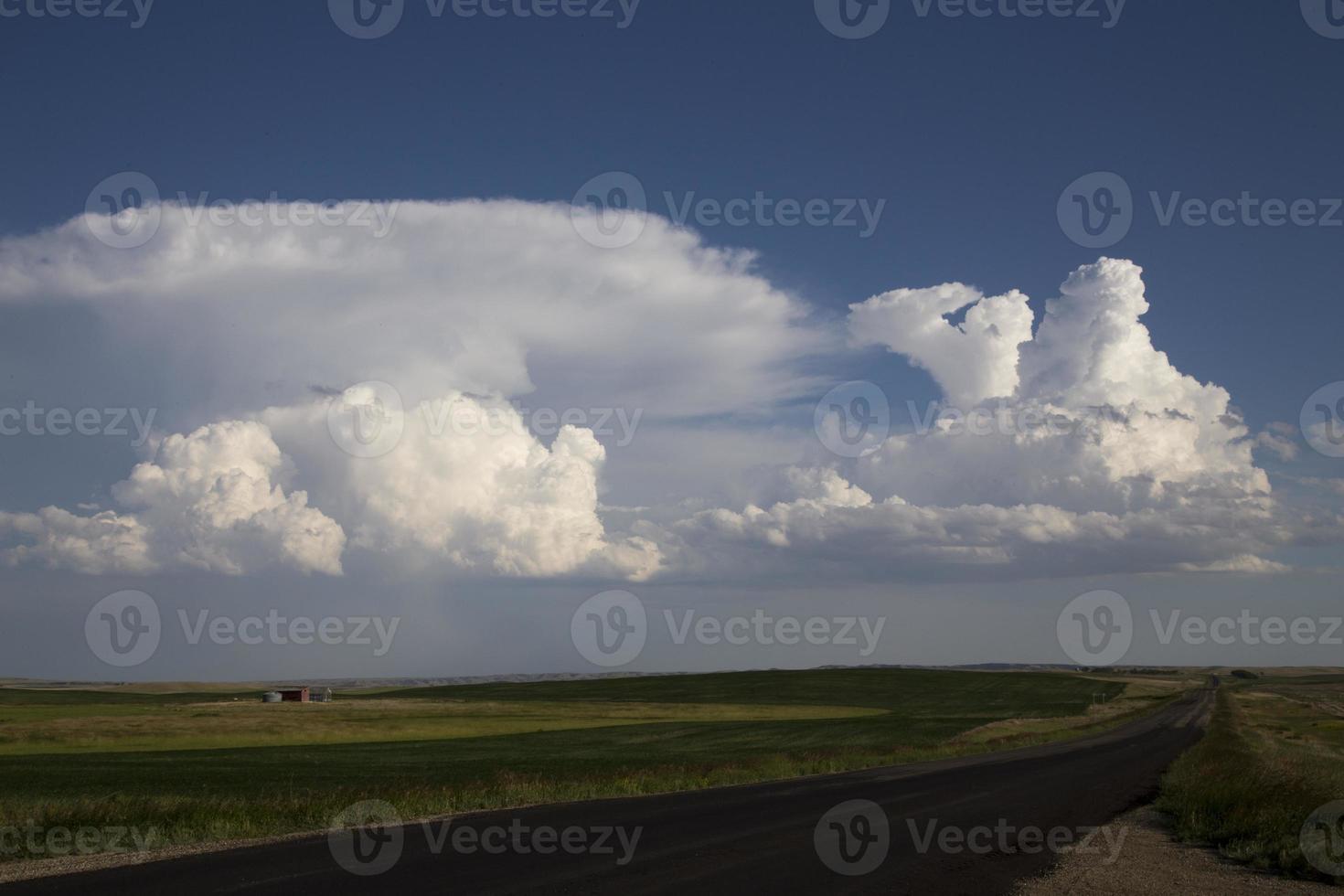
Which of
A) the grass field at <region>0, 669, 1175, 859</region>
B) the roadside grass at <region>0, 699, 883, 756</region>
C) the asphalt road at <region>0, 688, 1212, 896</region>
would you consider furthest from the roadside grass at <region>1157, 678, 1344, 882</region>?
the roadside grass at <region>0, 699, 883, 756</region>

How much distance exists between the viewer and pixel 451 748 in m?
60.1

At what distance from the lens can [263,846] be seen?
17297mm

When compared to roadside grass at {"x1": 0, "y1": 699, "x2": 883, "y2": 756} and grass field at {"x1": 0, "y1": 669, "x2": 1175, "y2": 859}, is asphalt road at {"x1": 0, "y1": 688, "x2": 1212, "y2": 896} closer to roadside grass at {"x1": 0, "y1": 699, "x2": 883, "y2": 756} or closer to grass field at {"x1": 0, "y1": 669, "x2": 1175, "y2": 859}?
grass field at {"x1": 0, "y1": 669, "x2": 1175, "y2": 859}

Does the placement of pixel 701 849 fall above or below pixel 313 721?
above

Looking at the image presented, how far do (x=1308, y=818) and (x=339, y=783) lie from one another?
29.9 metres

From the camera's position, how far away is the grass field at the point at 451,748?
23.9 metres

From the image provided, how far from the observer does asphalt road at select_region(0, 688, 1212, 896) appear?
1406cm

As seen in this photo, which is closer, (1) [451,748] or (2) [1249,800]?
(2) [1249,800]

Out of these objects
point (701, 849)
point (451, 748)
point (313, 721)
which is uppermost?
point (701, 849)

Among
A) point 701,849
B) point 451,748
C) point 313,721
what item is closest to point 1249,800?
point 701,849

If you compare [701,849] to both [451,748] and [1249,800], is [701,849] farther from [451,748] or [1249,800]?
[451,748]

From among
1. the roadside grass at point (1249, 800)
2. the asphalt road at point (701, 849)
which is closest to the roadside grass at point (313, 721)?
the asphalt road at point (701, 849)

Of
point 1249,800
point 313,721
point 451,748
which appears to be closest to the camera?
point 1249,800

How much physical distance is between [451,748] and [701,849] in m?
46.2
